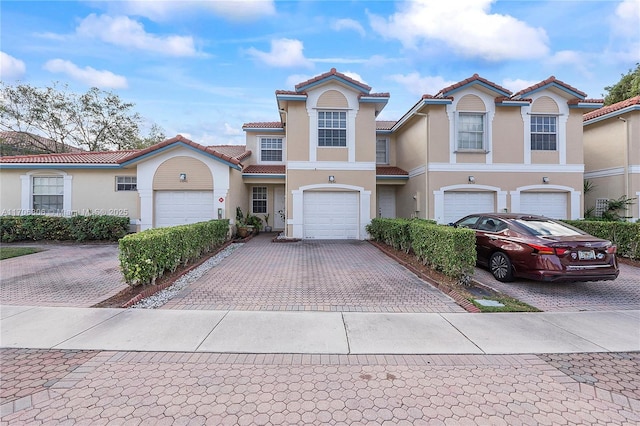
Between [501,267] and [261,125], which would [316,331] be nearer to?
[501,267]

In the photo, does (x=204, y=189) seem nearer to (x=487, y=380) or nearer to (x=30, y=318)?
(x=30, y=318)

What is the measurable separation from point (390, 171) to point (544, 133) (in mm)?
7111

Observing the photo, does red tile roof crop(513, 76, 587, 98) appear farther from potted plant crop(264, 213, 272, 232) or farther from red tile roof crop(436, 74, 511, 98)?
potted plant crop(264, 213, 272, 232)

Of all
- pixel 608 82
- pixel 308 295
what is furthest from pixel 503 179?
pixel 608 82

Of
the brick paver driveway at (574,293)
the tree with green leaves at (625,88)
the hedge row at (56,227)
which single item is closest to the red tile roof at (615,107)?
the tree with green leaves at (625,88)

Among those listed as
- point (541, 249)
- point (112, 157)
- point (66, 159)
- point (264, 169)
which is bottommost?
point (541, 249)

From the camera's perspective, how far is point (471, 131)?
13047 millimetres

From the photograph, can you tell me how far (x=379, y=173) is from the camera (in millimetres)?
15336

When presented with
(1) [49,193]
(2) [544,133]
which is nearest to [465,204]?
(2) [544,133]

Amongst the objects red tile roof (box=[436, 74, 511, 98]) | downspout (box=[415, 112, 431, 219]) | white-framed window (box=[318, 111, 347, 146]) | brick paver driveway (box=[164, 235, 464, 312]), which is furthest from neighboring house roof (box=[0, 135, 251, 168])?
red tile roof (box=[436, 74, 511, 98])

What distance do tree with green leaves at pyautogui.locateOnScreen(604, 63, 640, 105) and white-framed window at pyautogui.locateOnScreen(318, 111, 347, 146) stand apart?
2157cm

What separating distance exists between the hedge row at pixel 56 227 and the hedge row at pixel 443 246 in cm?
1247

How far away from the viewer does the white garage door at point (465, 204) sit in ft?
42.6

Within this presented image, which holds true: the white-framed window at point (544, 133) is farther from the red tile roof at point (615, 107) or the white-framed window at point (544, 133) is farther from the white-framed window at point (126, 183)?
the white-framed window at point (126, 183)
